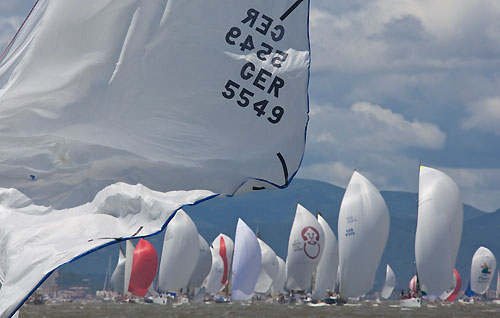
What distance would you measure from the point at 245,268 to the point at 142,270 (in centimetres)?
841

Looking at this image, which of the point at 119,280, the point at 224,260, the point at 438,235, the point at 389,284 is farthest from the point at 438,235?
the point at 389,284

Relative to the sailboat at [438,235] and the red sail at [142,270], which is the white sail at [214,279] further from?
the sailboat at [438,235]

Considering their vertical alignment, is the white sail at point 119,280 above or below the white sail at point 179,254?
below

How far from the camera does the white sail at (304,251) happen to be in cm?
5303

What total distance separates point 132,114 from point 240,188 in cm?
58

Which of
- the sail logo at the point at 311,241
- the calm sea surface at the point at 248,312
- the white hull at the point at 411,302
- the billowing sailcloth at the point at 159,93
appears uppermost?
the sail logo at the point at 311,241

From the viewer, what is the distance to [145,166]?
3.72m

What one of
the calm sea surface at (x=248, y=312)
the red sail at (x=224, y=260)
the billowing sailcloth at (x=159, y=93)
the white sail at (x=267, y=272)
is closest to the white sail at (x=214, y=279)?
the red sail at (x=224, y=260)

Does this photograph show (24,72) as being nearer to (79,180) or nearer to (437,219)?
(79,180)

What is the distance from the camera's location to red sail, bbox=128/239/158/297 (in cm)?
5875

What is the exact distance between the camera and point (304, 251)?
53.0 meters

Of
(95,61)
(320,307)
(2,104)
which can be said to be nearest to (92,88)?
(95,61)

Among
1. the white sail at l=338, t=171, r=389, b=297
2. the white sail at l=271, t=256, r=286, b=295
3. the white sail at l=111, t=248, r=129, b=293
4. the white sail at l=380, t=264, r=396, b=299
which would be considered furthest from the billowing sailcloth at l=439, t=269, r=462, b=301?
the white sail at l=111, t=248, r=129, b=293

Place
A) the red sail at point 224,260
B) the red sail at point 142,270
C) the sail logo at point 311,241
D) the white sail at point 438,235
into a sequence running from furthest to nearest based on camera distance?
1. the red sail at point 224,260
2. the red sail at point 142,270
3. the sail logo at point 311,241
4. the white sail at point 438,235
